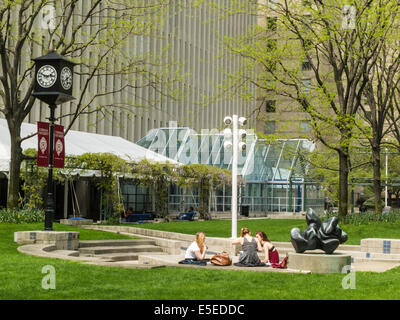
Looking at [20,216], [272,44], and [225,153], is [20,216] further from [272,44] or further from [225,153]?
[225,153]

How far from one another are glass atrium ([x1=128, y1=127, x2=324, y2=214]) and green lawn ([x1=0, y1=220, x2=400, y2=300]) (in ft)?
108

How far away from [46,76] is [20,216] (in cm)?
696

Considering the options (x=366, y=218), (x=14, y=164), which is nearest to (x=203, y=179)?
(x=366, y=218)

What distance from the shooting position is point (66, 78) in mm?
18562

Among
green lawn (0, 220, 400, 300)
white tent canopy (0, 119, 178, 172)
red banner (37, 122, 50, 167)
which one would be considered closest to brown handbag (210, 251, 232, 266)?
green lawn (0, 220, 400, 300)

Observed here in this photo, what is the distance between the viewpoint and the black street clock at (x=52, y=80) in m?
18.2

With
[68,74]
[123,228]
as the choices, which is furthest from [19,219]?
[68,74]

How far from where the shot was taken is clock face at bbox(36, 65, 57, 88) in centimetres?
1822

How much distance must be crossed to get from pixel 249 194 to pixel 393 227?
22.8 m

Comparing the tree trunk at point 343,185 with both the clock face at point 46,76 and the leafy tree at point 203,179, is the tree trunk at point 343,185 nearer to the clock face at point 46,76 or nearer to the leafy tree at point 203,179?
the leafy tree at point 203,179

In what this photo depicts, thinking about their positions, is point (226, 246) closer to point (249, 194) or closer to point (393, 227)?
point (393, 227)

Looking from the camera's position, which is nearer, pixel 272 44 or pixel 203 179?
pixel 272 44

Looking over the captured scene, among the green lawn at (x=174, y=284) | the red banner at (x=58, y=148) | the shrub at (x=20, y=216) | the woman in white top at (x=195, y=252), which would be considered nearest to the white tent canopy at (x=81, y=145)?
the shrub at (x=20, y=216)

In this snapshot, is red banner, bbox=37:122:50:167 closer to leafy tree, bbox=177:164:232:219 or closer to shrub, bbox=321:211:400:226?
shrub, bbox=321:211:400:226
